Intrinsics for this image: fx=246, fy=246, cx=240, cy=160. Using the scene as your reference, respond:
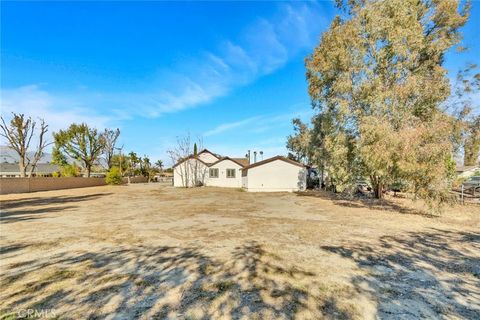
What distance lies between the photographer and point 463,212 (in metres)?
11.0

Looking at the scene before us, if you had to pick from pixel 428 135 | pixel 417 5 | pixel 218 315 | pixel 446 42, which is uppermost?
pixel 417 5

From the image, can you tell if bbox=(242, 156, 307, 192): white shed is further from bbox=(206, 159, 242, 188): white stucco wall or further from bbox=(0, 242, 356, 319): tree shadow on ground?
bbox=(0, 242, 356, 319): tree shadow on ground

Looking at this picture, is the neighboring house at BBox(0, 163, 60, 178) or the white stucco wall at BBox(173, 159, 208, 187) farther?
the neighboring house at BBox(0, 163, 60, 178)

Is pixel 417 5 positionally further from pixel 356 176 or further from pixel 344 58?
pixel 356 176

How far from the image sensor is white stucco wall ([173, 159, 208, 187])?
31.7 m

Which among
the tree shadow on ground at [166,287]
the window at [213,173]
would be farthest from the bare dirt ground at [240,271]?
the window at [213,173]

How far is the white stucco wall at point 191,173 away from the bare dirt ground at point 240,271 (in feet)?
76.2

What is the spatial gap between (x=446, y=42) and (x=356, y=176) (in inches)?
335

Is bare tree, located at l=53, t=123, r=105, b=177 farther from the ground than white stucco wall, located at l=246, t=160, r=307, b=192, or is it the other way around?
bare tree, located at l=53, t=123, r=105, b=177

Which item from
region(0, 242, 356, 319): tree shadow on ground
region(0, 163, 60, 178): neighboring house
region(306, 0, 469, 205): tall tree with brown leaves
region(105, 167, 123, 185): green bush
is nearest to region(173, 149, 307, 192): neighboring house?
region(105, 167, 123, 185): green bush

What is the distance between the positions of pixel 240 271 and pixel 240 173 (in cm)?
2545

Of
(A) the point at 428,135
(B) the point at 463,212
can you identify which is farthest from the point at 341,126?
(B) the point at 463,212

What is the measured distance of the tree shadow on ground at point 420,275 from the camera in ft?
10.8

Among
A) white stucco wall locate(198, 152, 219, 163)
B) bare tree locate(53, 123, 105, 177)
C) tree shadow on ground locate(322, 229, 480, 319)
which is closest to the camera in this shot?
tree shadow on ground locate(322, 229, 480, 319)
